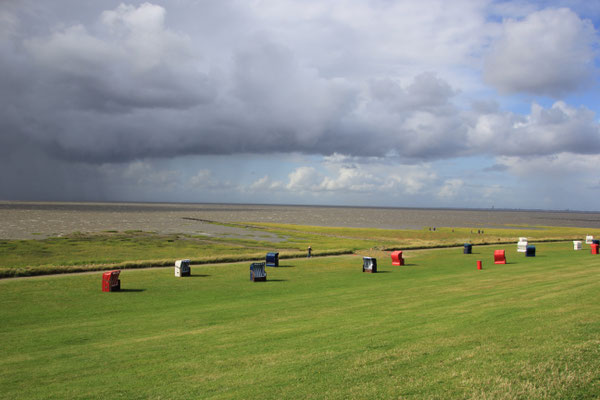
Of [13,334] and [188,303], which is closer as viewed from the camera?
[13,334]

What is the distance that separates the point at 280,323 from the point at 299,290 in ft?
35.0

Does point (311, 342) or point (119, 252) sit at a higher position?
point (311, 342)

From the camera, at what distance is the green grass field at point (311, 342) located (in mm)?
11023

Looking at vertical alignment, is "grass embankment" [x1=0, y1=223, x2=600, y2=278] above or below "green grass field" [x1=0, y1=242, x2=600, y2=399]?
below

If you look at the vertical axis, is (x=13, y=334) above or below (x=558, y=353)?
below

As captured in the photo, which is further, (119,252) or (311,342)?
(119,252)

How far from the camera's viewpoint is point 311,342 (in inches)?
595

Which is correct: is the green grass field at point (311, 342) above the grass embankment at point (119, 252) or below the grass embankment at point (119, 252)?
above

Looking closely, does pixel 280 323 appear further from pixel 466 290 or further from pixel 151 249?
pixel 151 249

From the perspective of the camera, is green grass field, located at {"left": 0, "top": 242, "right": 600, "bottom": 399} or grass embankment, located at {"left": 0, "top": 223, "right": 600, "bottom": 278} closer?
green grass field, located at {"left": 0, "top": 242, "right": 600, "bottom": 399}

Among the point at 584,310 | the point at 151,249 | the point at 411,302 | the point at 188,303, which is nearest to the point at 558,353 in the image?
the point at 584,310

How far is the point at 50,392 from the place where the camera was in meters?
11.7

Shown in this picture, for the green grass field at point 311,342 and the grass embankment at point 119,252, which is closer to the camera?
the green grass field at point 311,342

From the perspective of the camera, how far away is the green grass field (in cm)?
1102
